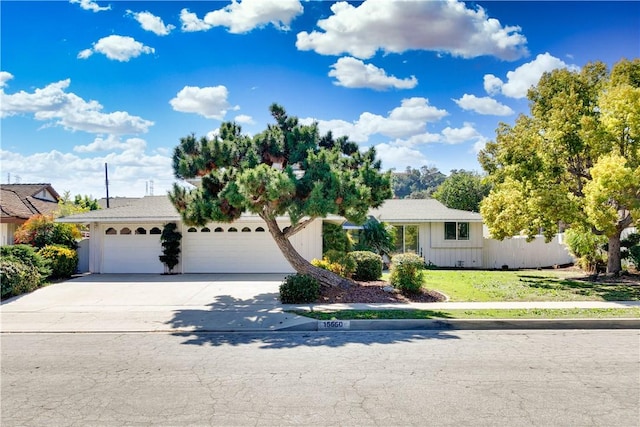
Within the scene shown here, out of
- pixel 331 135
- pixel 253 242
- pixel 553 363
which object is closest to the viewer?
pixel 553 363

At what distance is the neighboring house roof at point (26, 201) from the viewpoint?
76.7ft

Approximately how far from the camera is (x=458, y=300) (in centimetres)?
1344

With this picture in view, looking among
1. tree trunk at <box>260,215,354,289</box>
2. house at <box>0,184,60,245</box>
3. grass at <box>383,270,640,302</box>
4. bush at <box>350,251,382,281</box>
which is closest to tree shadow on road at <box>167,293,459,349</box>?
tree trunk at <box>260,215,354,289</box>

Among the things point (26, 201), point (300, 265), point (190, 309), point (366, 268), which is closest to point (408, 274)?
point (366, 268)

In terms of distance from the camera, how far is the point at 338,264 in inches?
639

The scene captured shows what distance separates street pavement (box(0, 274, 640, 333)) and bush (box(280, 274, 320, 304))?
37 centimetres

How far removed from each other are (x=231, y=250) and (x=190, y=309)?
727cm

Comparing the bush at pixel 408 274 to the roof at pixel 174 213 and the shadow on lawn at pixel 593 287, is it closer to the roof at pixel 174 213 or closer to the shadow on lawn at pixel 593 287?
the roof at pixel 174 213

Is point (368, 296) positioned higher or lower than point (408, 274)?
lower

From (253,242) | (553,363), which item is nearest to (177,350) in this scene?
(553,363)

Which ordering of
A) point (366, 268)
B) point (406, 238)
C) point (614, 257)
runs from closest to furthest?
point (366, 268) < point (614, 257) < point (406, 238)

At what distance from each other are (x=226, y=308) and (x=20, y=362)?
522 cm

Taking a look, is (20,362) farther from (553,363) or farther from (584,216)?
(584,216)

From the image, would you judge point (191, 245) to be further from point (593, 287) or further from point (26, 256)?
point (593, 287)
